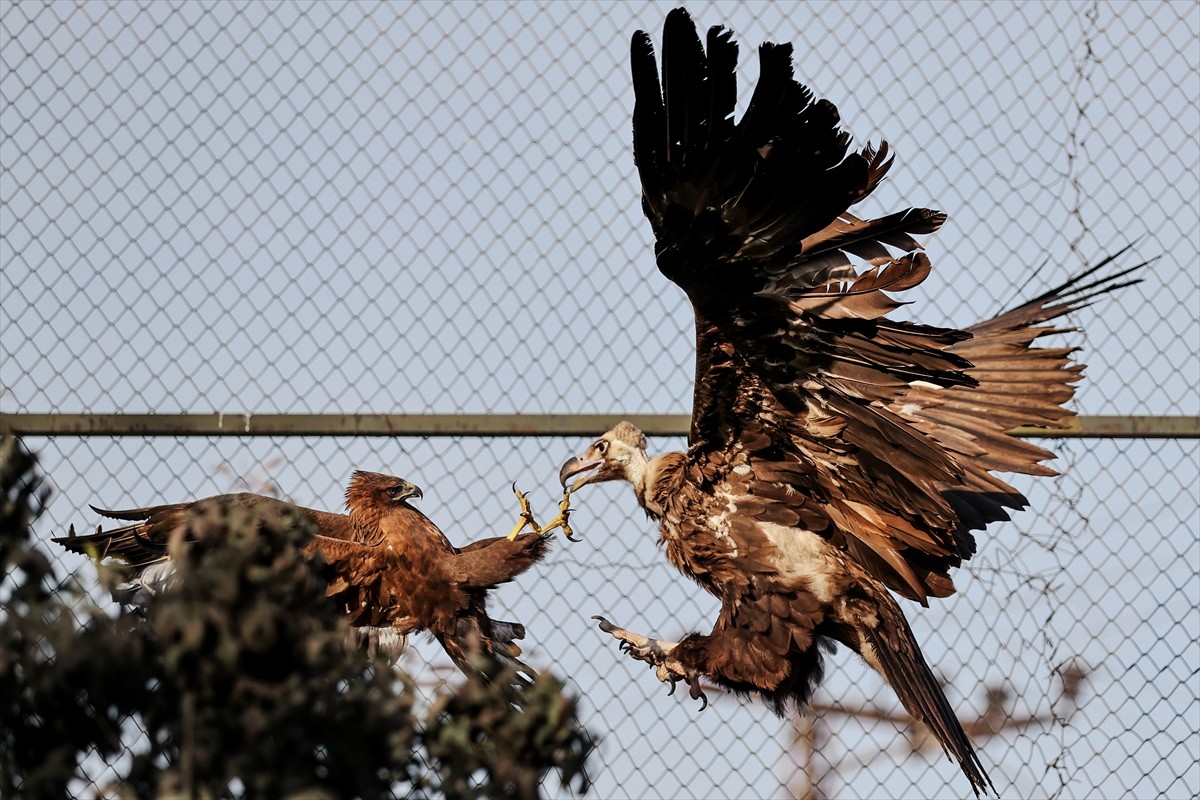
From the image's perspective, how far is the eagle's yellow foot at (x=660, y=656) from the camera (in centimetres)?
399

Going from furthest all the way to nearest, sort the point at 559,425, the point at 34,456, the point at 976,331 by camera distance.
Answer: the point at 976,331, the point at 559,425, the point at 34,456

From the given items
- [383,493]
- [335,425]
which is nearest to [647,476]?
[383,493]

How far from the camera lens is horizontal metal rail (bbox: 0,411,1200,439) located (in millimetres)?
3912

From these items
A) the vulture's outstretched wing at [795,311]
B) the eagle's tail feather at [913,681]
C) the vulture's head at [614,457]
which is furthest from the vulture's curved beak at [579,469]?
the eagle's tail feather at [913,681]

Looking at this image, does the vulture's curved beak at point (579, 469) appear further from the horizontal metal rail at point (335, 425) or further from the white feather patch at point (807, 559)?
the white feather patch at point (807, 559)

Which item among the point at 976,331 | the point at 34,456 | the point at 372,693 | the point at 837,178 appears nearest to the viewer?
the point at 372,693

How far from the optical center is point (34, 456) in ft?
5.29

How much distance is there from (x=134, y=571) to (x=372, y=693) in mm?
2495

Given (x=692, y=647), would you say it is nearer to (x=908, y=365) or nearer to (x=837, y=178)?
(x=908, y=365)

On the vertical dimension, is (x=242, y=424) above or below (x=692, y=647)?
above

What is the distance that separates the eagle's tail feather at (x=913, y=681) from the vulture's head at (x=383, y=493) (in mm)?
1357

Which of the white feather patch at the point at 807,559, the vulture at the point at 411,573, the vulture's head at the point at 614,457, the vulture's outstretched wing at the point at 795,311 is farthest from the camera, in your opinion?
the vulture's head at the point at 614,457

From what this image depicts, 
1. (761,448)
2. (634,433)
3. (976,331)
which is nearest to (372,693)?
(761,448)

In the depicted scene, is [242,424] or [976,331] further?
[976,331]
